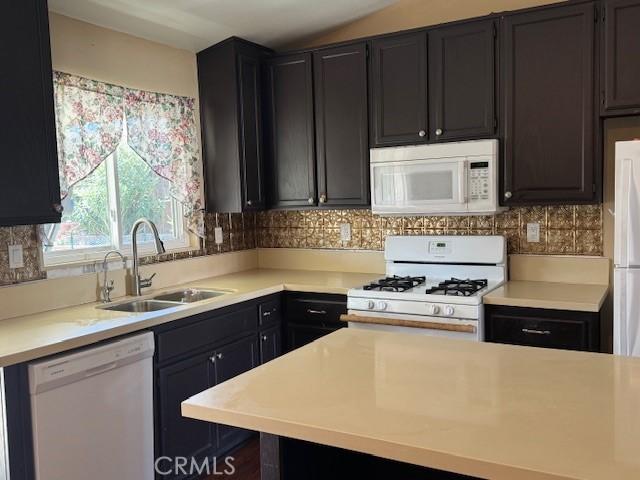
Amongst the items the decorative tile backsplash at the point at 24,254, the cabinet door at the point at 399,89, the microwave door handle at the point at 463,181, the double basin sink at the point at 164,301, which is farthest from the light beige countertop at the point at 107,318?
the cabinet door at the point at 399,89

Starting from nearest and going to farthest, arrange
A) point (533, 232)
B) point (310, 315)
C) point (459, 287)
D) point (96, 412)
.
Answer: point (96, 412), point (459, 287), point (533, 232), point (310, 315)

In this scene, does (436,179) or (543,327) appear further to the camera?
(436,179)

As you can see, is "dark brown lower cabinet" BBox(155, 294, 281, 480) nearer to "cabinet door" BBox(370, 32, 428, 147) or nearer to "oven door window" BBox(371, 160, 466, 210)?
"oven door window" BBox(371, 160, 466, 210)

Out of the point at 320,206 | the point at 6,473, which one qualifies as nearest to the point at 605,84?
the point at 320,206

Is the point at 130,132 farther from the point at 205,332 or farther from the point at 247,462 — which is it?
the point at 247,462

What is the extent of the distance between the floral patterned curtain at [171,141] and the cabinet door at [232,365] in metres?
0.91

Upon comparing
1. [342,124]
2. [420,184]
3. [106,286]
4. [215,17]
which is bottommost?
[106,286]

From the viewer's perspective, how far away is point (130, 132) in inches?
129

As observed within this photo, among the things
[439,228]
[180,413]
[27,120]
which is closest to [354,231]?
[439,228]

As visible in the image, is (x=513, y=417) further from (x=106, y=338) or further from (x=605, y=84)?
(x=605, y=84)

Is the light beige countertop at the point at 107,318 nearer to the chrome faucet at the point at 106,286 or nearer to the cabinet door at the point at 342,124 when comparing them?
the chrome faucet at the point at 106,286

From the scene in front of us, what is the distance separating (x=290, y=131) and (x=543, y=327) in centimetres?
196

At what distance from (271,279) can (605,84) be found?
84.5 inches

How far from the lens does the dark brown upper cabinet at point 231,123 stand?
365 centimetres
